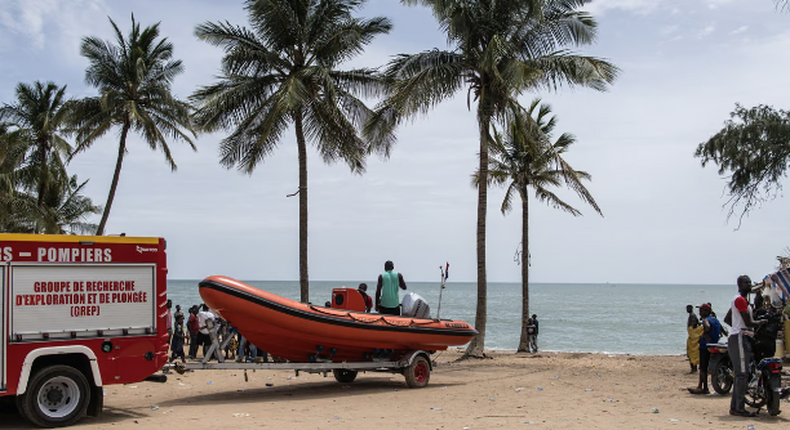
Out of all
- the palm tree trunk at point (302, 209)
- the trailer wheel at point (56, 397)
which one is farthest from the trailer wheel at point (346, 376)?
the palm tree trunk at point (302, 209)

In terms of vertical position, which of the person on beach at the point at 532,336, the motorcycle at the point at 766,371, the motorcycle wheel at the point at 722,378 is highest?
the motorcycle at the point at 766,371

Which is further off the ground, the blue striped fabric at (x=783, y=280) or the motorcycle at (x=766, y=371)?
the blue striped fabric at (x=783, y=280)

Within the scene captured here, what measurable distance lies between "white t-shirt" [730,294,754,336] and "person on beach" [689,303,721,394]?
2.20 metres

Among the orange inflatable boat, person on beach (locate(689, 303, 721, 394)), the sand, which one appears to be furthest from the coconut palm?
person on beach (locate(689, 303, 721, 394))

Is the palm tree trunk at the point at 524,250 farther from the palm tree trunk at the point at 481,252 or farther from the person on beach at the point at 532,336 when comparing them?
the palm tree trunk at the point at 481,252

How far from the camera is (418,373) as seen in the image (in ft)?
45.0

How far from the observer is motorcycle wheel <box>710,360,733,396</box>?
11867 millimetres

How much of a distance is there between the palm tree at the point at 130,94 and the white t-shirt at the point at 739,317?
20.9m

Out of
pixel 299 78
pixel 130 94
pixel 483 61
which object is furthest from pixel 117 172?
pixel 483 61

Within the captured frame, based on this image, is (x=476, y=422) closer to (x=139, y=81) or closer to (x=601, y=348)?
(x=139, y=81)

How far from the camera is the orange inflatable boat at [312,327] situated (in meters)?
11.2

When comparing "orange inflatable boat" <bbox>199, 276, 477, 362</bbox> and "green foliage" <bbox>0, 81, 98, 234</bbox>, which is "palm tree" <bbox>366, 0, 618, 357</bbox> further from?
"green foliage" <bbox>0, 81, 98, 234</bbox>

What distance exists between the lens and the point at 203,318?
739 inches

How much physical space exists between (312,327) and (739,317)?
256 inches
